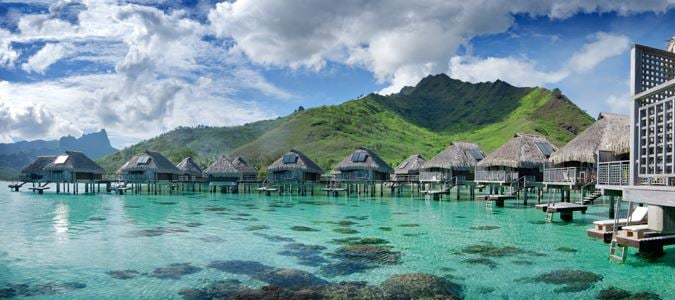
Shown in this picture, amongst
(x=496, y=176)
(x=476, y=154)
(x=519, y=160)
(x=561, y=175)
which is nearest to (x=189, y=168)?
(x=476, y=154)

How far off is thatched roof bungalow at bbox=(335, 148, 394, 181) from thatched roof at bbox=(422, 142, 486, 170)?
4.96 m

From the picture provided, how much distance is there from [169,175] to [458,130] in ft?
263

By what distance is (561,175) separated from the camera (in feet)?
72.0

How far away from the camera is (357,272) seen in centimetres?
990

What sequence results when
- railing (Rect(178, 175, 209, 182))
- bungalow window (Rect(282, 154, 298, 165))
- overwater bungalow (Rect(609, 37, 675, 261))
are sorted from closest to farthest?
1. overwater bungalow (Rect(609, 37, 675, 261))
2. bungalow window (Rect(282, 154, 298, 165))
3. railing (Rect(178, 175, 209, 182))

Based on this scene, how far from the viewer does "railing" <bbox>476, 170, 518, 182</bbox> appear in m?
28.8

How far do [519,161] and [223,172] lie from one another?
29104 mm

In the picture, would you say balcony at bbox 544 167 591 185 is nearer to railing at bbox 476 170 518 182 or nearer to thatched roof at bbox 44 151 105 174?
railing at bbox 476 170 518 182

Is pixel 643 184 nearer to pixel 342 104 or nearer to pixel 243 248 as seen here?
pixel 243 248

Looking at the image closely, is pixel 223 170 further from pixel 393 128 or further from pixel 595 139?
pixel 393 128

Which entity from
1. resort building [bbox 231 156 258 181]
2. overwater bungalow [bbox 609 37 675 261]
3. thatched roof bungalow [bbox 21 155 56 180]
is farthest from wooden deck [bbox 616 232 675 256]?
thatched roof bungalow [bbox 21 155 56 180]

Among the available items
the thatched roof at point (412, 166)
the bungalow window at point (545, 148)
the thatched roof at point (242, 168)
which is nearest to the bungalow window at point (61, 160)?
the thatched roof at point (242, 168)

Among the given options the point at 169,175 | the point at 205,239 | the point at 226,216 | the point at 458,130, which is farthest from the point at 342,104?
the point at 205,239

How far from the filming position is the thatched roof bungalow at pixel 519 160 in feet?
91.6
